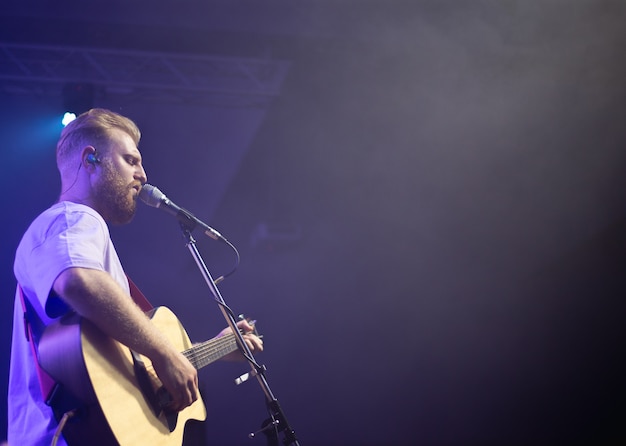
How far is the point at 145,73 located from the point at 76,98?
0.59 m

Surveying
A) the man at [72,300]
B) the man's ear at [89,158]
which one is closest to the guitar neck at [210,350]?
the man at [72,300]

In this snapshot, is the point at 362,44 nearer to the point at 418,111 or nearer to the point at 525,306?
the point at 418,111

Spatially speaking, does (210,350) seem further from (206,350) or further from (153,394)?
(153,394)

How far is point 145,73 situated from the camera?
470cm

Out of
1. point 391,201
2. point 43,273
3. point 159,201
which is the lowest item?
point 43,273

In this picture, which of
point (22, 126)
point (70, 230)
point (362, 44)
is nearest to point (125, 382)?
point (70, 230)

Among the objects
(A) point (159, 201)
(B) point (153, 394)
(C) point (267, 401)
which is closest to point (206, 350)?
(C) point (267, 401)

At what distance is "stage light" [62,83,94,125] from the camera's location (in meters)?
4.48

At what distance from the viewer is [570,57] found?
4.34 meters

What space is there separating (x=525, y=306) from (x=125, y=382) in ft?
17.9

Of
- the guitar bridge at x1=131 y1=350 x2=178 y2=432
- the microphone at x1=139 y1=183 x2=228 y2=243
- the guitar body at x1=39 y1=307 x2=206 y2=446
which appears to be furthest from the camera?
the microphone at x1=139 y1=183 x2=228 y2=243

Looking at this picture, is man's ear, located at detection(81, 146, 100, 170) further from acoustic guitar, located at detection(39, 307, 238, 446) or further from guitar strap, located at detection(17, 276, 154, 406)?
acoustic guitar, located at detection(39, 307, 238, 446)

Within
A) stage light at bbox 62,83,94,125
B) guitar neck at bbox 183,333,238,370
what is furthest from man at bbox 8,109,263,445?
A: stage light at bbox 62,83,94,125

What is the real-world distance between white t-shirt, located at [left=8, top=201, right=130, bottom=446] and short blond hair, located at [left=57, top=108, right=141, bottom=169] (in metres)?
0.33
